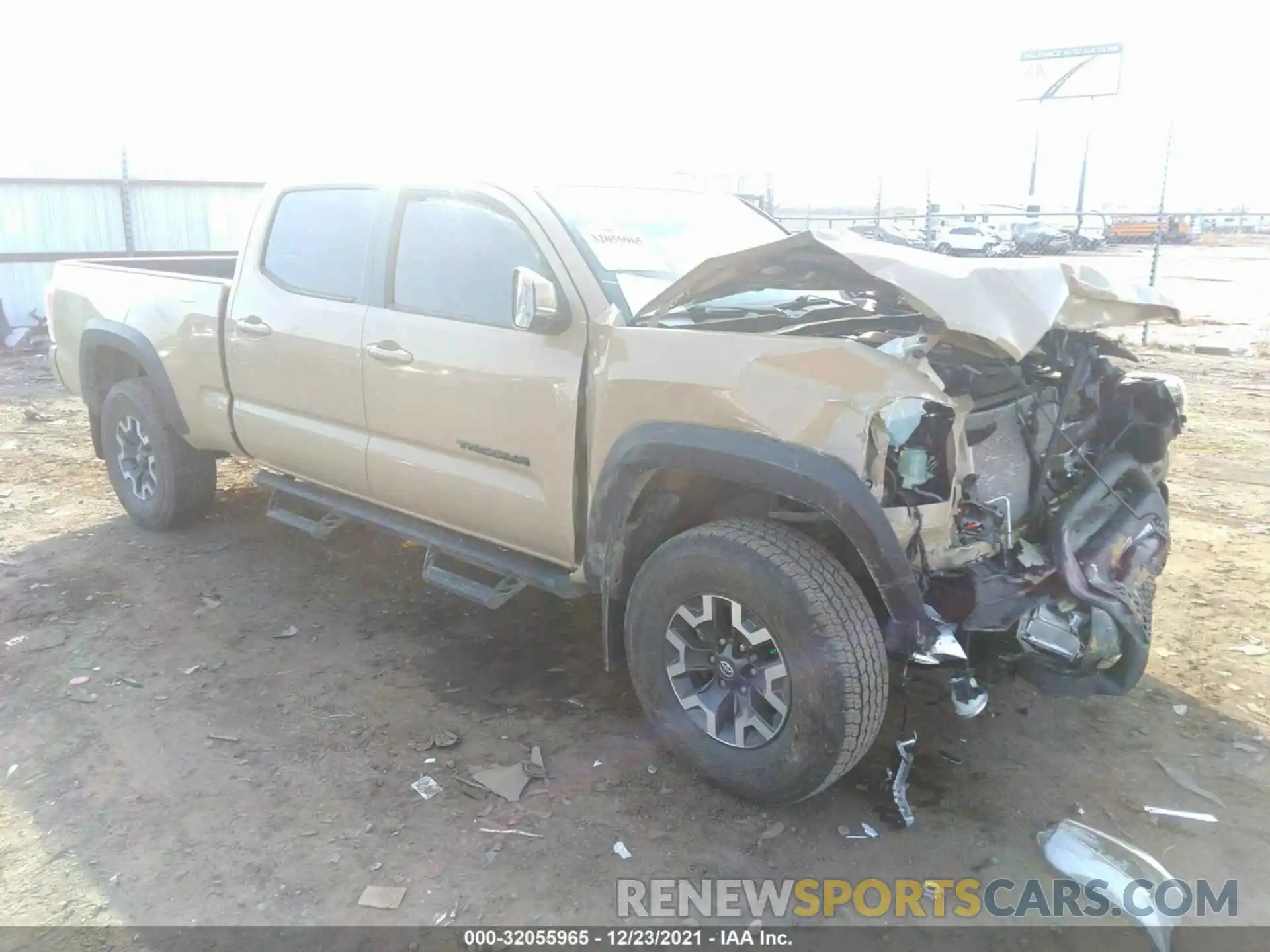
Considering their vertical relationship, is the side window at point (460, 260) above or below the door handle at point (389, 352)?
above

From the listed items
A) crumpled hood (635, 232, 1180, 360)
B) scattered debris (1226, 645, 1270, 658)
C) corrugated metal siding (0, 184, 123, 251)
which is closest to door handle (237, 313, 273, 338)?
crumpled hood (635, 232, 1180, 360)

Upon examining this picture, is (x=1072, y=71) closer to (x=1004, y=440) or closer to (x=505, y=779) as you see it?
(x=1004, y=440)

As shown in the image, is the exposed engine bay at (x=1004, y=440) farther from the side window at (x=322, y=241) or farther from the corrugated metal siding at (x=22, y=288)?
the corrugated metal siding at (x=22, y=288)

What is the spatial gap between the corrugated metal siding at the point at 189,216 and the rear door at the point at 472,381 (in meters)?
10.9

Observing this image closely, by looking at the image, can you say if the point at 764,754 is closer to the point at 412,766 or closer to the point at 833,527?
the point at 833,527

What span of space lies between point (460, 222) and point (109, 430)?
3080 millimetres

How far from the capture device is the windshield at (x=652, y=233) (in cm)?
363

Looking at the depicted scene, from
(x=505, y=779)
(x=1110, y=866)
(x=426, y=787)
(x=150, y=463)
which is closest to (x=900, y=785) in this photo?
(x=1110, y=866)

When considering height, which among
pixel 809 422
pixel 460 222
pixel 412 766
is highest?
pixel 460 222

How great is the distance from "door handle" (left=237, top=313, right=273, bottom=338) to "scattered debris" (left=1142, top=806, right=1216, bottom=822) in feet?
13.2

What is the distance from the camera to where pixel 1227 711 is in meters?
3.71

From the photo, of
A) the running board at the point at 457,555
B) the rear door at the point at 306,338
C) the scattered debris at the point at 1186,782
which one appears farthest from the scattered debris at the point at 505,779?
the scattered debris at the point at 1186,782

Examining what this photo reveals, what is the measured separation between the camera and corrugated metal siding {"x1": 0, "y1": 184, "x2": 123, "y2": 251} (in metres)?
12.4

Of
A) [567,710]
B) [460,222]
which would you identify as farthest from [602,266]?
[567,710]
